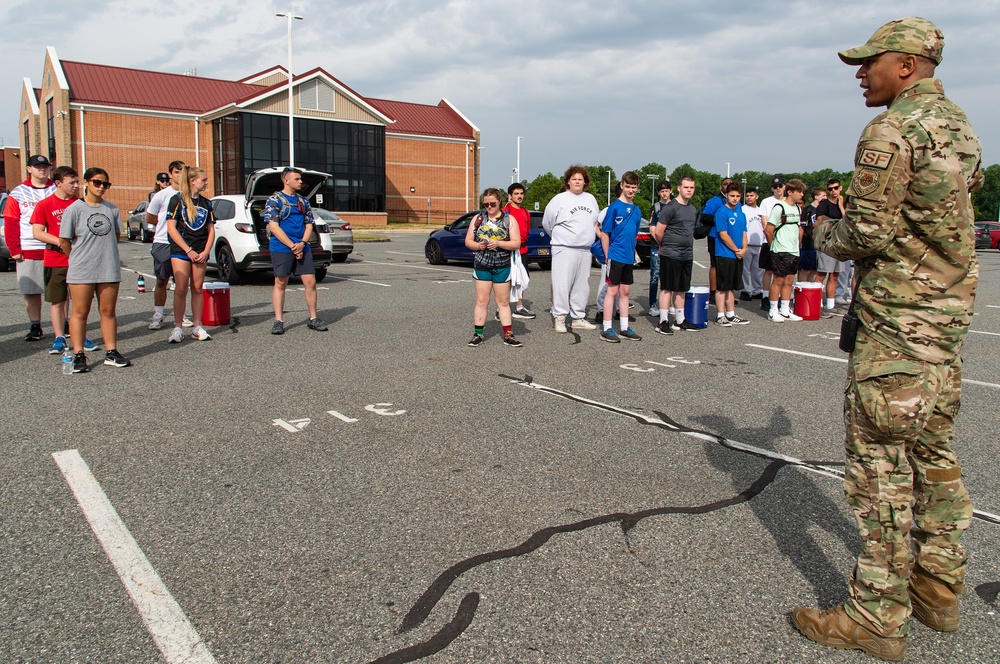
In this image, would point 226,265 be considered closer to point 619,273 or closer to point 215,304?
point 215,304

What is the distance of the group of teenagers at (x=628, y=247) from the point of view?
8.63 meters

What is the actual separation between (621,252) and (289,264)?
3967 mm

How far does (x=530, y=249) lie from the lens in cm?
1759

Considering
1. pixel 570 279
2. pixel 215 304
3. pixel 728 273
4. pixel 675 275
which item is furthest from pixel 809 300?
pixel 215 304

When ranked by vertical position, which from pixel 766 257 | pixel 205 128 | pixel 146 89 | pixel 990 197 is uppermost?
pixel 146 89

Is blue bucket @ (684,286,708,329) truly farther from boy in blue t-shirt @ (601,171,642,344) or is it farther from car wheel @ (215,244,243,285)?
car wheel @ (215,244,243,285)

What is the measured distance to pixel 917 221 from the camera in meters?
2.55

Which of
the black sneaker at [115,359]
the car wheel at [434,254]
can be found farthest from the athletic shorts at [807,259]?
the car wheel at [434,254]

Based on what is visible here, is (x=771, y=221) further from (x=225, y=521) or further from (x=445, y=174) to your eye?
(x=445, y=174)

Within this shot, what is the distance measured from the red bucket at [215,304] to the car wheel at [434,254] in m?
10.2

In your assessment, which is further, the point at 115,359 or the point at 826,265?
the point at 826,265

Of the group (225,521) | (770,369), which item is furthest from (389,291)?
(225,521)

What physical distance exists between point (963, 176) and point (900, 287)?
41 cm

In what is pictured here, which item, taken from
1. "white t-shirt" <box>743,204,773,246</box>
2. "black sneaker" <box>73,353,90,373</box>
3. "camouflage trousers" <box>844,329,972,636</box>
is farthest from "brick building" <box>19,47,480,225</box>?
"camouflage trousers" <box>844,329,972,636</box>
